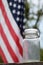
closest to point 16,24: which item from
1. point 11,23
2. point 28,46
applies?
point 11,23

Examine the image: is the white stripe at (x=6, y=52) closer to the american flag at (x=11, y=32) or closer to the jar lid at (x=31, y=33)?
the american flag at (x=11, y=32)

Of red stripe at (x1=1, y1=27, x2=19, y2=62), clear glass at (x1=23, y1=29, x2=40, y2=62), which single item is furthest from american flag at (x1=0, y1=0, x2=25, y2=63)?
clear glass at (x1=23, y1=29, x2=40, y2=62)

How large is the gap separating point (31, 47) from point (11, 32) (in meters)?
0.26

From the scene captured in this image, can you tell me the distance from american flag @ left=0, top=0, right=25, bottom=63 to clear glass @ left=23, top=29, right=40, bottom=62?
0.61 ft

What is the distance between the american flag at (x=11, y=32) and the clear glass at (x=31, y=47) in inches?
7.3

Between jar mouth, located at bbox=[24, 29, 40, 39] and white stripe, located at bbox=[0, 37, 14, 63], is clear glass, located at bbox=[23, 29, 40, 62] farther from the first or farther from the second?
white stripe, located at bbox=[0, 37, 14, 63]

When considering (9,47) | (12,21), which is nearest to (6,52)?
(9,47)

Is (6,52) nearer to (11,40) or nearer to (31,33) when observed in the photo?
(11,40)

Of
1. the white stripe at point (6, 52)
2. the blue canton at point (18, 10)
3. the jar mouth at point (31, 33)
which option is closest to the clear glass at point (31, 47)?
the jar mouth at point (31, 33)

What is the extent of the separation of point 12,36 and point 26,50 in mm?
245

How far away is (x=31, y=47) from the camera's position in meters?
0.91

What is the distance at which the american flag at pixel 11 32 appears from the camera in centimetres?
109

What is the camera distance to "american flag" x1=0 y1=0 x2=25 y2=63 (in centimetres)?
109

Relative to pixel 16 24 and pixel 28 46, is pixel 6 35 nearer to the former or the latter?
pixel 16 24
